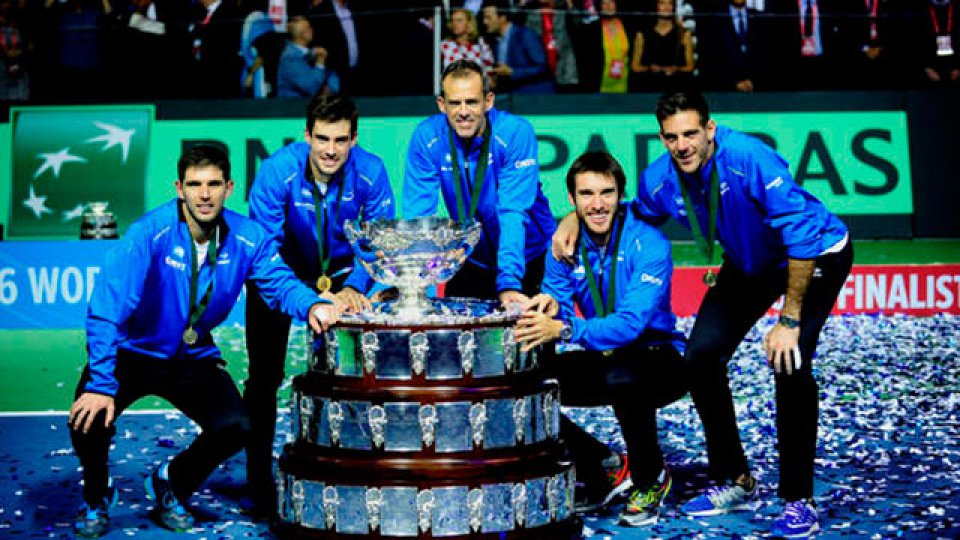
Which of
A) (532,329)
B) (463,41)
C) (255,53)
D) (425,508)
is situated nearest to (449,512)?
(425,508)

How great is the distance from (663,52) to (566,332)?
8926 mm

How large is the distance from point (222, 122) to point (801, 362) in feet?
31.6

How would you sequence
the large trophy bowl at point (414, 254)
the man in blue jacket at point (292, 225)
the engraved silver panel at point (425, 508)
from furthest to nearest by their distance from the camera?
the man in blue jacket at point (292, 225) < the large trophy bowl at point (414, 254) < the engraved silver panel at point (425, 508)

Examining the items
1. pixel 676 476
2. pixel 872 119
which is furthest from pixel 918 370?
pixel 872 119

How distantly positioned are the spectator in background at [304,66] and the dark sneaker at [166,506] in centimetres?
825

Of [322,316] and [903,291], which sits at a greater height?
[322,316]

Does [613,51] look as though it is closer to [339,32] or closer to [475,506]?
[339,32]

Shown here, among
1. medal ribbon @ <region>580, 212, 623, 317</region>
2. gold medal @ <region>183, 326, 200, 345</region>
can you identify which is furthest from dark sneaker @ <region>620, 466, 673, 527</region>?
gold medal @ <region>183, 326, 200, 345</region>

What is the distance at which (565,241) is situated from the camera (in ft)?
22.0

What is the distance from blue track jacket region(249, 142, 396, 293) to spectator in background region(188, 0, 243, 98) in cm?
807

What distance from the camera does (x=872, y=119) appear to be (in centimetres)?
1497

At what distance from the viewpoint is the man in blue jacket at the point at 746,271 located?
6332 millimetres

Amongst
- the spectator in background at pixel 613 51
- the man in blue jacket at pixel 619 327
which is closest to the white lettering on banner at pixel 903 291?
the spectator in background at pixel 613 51

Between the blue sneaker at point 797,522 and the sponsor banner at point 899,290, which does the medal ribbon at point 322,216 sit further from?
the sponsor banner at point 899,290
